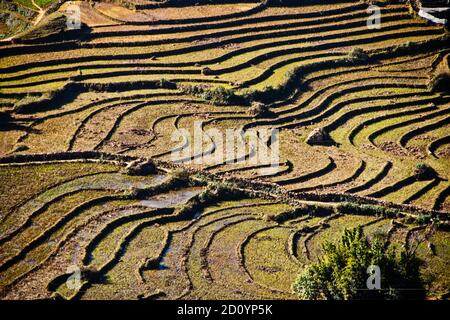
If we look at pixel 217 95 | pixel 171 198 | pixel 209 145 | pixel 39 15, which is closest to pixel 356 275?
pixel 171 198

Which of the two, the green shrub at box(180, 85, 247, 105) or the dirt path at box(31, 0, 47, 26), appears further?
the dirt path at box(31, 0, 47, 26)

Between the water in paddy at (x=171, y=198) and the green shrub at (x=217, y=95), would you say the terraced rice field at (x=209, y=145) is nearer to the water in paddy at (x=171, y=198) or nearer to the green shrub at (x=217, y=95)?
the water in paddy at (x=171, y=198)

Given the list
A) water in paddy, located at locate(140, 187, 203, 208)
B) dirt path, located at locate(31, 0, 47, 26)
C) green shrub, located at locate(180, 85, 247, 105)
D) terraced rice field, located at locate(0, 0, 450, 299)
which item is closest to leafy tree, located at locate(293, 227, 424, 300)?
terraced rice field, located at locate(0, 0, 450, 299)

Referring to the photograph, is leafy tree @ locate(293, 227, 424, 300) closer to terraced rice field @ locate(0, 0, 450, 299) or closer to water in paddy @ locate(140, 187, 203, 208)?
terraced rice field @ locate(0, 0, 450, 299)

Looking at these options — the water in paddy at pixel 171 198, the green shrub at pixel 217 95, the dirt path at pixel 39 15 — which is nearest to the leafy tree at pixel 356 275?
the water in paddy at pixel 171 198

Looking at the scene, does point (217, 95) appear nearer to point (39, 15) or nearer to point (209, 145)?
point (209, 145)
